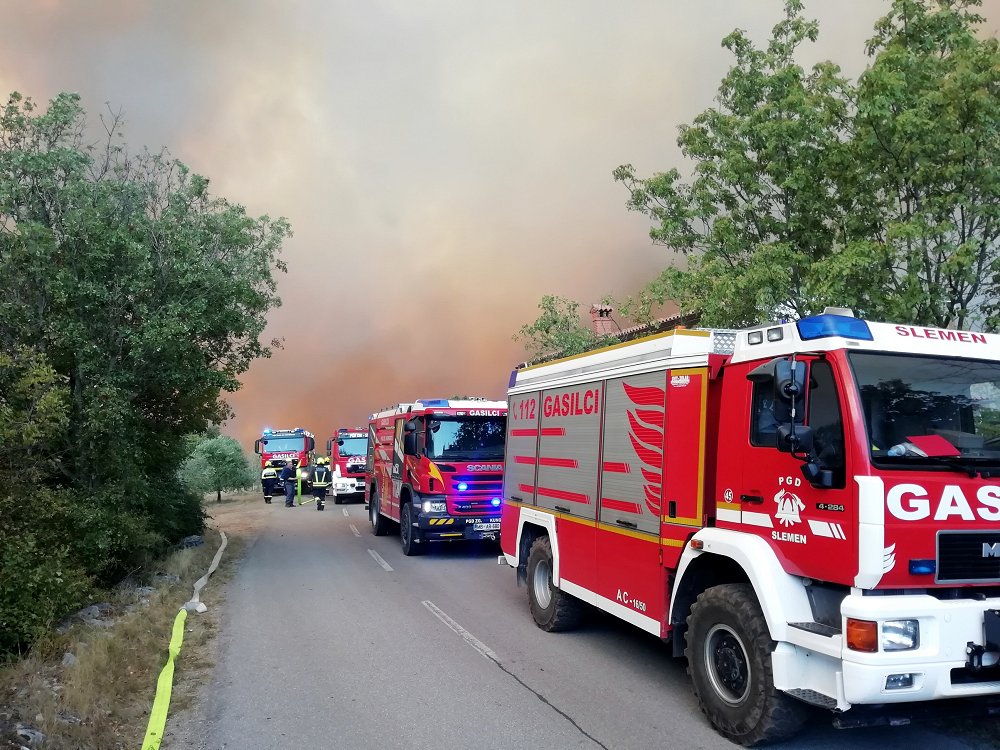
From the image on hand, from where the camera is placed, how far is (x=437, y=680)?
6555mm

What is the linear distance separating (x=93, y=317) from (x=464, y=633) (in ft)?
26.0

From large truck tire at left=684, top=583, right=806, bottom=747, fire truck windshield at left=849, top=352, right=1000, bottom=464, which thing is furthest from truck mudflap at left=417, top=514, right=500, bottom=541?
fire truck windshield at left=849, top=352, right=1000, bottom=464

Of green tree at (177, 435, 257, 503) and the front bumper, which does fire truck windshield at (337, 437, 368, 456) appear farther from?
the front bumper

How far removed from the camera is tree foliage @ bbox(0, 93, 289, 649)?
9.91 m

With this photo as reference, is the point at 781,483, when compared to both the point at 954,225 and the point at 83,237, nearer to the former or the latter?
the point at 954,225

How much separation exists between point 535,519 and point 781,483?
4.42 meters

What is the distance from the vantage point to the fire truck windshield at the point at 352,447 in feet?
99.1

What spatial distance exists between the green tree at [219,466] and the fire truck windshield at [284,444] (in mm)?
2461

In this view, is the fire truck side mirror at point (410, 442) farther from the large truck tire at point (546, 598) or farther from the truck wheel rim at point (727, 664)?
the truck wheel rim at point (727, 664)

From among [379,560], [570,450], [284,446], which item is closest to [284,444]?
[284,446]

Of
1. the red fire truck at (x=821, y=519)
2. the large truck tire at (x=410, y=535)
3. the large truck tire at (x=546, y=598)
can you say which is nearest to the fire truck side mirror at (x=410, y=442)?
the large truck tire at (x=410, y=535)

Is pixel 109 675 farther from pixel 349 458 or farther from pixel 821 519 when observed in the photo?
pixel 349 458

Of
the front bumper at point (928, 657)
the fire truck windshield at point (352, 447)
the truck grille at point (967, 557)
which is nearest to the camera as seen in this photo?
the front bumper at point (928, 657)

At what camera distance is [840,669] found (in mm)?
4281
